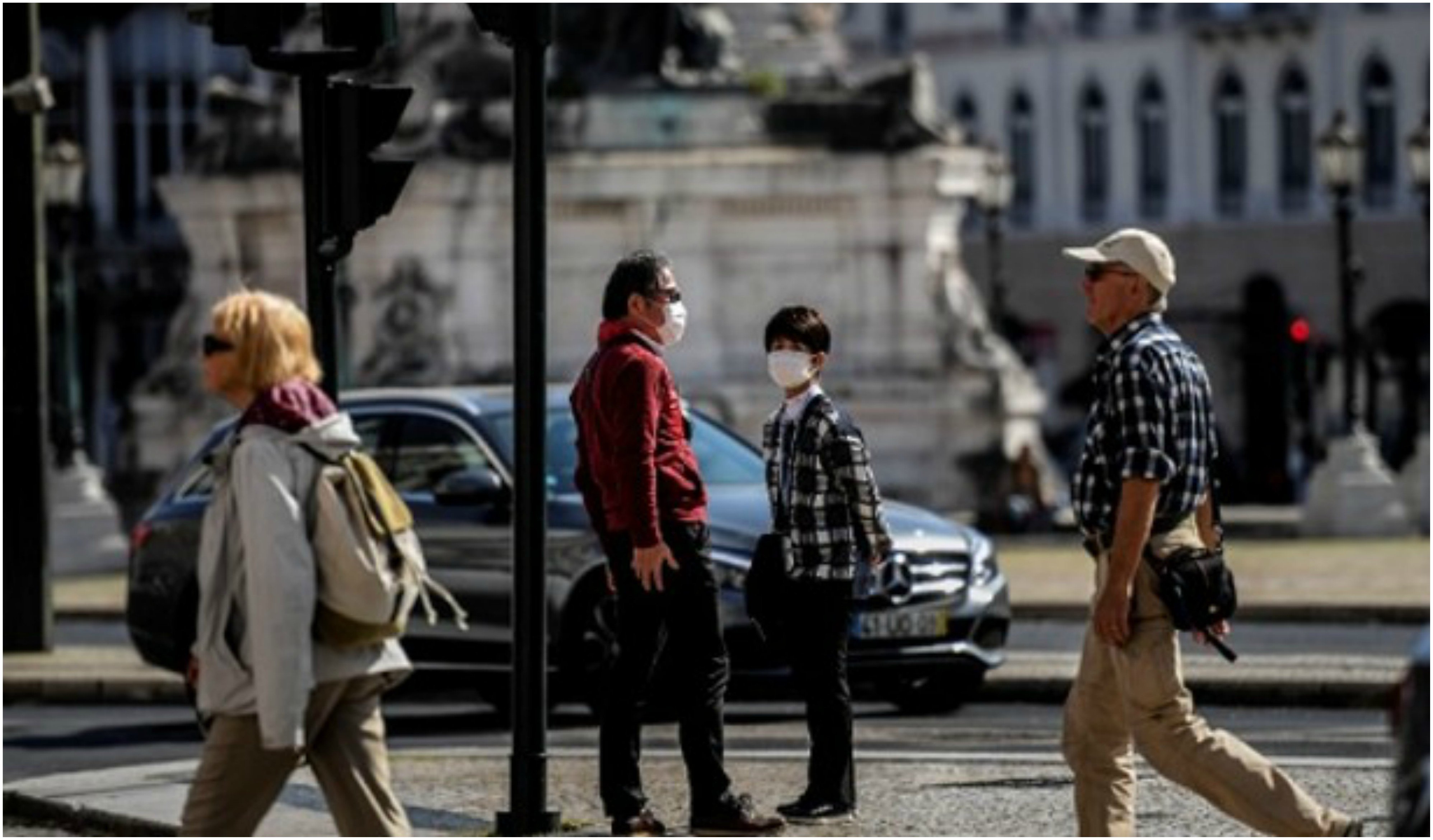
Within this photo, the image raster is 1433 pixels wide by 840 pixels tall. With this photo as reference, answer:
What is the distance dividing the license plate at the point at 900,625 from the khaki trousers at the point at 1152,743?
7.72m

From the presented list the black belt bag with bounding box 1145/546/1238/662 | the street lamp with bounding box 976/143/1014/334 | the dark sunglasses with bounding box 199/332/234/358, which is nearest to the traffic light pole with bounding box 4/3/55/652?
the black belt bag with bounding box 1145/546/1238/662

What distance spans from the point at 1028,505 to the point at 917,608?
23.2 metres

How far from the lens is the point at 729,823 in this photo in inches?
625

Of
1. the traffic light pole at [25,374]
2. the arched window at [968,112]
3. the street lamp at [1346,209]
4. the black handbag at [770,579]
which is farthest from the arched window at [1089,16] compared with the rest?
the black handbag at [770,579]

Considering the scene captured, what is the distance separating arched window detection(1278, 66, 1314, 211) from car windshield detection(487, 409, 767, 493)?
68.0 meters

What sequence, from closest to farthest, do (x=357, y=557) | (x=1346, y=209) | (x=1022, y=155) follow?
1. (x=357, y=557)
2. (x=1346, y=209)
3. (x=1022, y=155)

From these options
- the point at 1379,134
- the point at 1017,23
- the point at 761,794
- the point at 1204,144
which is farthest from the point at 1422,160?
the point at 1017,23

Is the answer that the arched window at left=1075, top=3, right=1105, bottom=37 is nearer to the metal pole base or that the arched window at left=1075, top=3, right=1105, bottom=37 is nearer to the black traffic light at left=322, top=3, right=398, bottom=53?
the black traffic light at left=322, top=3, right=398, bottom=53

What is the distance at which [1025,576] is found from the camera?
3738 centimetres

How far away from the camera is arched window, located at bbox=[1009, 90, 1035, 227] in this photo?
95188 millimetres

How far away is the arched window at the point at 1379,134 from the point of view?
88.9m

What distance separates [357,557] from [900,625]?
1039 centimetres

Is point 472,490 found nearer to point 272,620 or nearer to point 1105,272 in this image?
point 1105,272

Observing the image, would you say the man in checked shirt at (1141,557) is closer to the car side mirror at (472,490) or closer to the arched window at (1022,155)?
the car side mirror at (472,490)
